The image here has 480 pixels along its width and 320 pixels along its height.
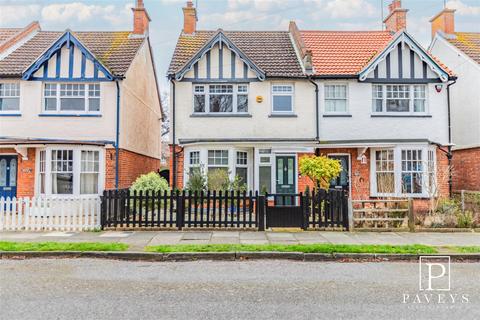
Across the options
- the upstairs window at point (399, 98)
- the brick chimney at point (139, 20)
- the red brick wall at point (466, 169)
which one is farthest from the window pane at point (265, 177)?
the brick chimney at point (139, 20)

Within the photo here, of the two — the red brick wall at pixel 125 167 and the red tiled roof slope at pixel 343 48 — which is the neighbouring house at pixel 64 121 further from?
the red tiled roof slope at pixel 343 48

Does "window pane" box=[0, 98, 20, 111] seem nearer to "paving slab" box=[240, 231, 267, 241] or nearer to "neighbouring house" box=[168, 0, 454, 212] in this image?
"neighbouring house" box=[168, 0, 454, 212]

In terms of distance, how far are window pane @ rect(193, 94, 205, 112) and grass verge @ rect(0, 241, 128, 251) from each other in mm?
9793

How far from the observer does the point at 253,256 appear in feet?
30.8

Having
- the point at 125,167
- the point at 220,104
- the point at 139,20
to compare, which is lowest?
the point at 125,167

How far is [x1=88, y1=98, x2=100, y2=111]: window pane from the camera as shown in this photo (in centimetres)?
1803

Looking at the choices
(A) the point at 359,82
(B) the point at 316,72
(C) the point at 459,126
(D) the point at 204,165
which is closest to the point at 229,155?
(D) the point at 204,165

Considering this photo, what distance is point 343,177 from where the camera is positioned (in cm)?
1881

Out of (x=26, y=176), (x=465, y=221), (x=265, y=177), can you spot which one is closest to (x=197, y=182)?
(x=265, y=177)

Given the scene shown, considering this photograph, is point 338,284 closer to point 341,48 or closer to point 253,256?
point 253,256

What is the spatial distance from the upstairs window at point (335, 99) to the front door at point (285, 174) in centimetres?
331

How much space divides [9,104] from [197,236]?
39.9 ft

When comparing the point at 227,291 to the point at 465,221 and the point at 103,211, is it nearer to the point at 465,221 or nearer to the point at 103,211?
the point at 103,211

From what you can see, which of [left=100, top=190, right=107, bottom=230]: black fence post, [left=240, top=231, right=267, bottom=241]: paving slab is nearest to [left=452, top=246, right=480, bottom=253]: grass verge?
[left=240, top=231, right=267, bottom=241]: paving slab
